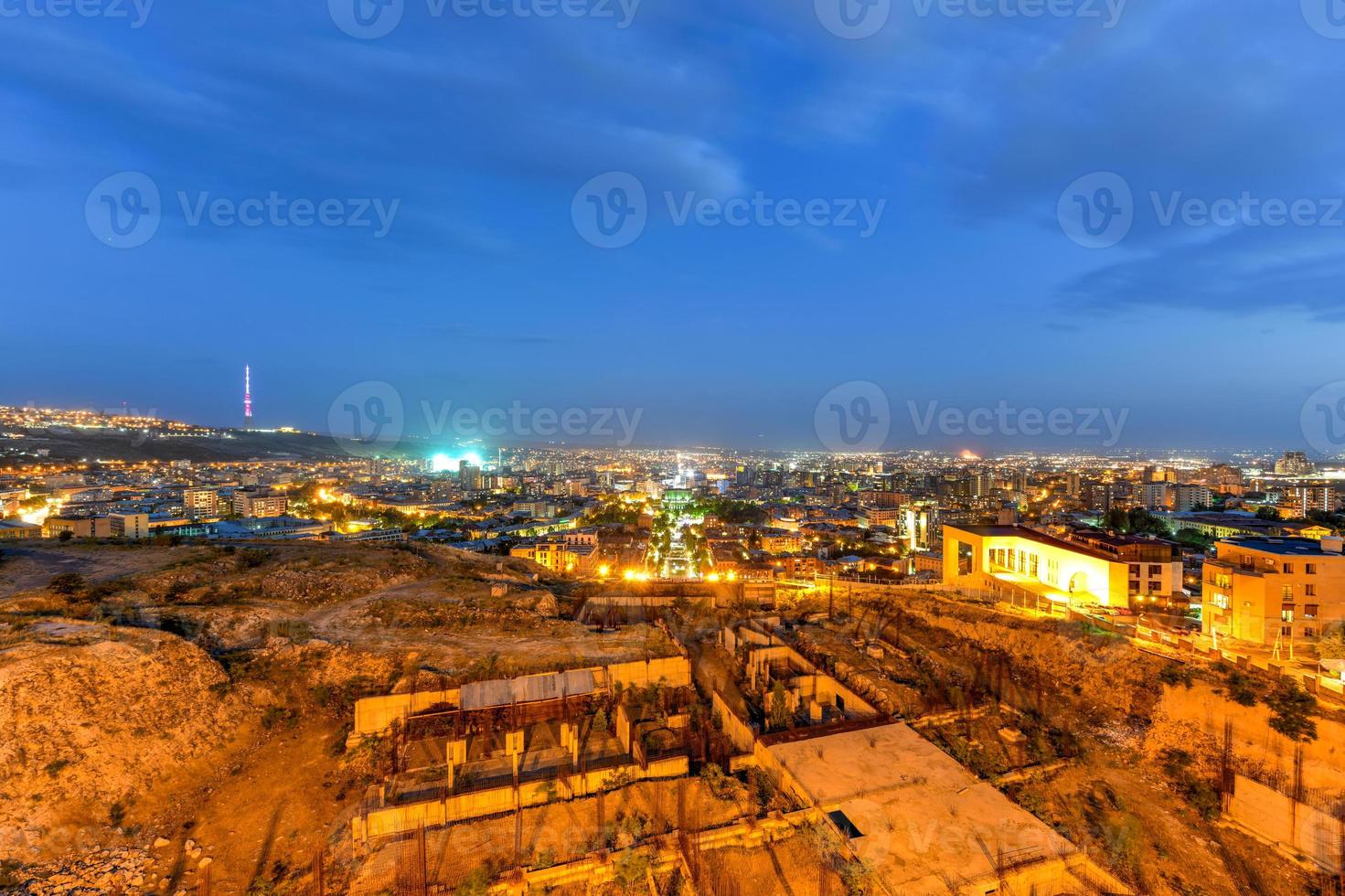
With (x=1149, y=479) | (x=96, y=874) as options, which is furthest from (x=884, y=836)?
(x=1149, y=479)

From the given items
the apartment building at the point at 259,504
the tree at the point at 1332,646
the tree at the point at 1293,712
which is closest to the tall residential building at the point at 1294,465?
the tree at the point at 1332,646

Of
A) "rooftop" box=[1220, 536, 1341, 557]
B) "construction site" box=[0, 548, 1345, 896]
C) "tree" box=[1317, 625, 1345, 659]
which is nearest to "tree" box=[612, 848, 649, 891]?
"construction site" box=[0, 548, 1345, 896]

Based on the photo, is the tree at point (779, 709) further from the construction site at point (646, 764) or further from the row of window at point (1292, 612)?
the row of window at point (1292, 612)

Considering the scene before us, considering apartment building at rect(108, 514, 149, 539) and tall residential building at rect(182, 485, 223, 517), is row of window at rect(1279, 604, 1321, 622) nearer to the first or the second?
apartment building at rect(108, 514, 149, 539)

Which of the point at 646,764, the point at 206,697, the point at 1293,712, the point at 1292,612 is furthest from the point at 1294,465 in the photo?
the point at 206,697

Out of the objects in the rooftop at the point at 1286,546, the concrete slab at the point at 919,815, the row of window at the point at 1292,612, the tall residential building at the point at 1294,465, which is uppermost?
the tall residential building at the point at 1294,465

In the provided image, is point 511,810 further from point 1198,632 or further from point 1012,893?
point 1198,632

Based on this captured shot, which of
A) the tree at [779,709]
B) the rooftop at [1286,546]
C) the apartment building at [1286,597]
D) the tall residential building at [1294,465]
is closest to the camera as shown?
the tree at [779,709]

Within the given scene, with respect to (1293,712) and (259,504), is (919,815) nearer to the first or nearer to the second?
(1293,712)
